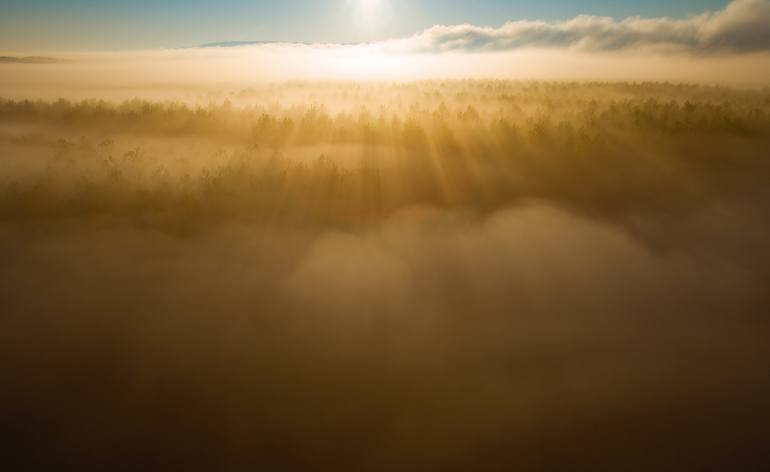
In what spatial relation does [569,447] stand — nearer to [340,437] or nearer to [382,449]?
[382,449]

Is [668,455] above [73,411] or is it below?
below

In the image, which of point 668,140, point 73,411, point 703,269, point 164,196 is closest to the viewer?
point 73,411

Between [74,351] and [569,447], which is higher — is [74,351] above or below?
above

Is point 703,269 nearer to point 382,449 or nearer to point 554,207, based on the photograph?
point 554,207

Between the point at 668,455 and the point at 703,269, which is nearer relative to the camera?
the point at 668,455

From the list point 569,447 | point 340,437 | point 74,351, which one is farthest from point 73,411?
point 569,447

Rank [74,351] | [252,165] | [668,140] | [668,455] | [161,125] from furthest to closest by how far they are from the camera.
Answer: [161,125] → [668,140] → [252,165] → [74,351] → [668,455]

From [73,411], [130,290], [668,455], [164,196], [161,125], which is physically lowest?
[668,455]

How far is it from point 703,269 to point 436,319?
429cm

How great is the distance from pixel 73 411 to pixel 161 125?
45.6ft

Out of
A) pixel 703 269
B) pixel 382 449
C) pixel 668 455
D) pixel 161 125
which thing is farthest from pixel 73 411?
pixel 161 125

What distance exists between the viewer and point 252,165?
35.2ft

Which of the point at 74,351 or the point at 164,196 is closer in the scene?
the point at 74,351

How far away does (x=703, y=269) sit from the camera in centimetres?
705
